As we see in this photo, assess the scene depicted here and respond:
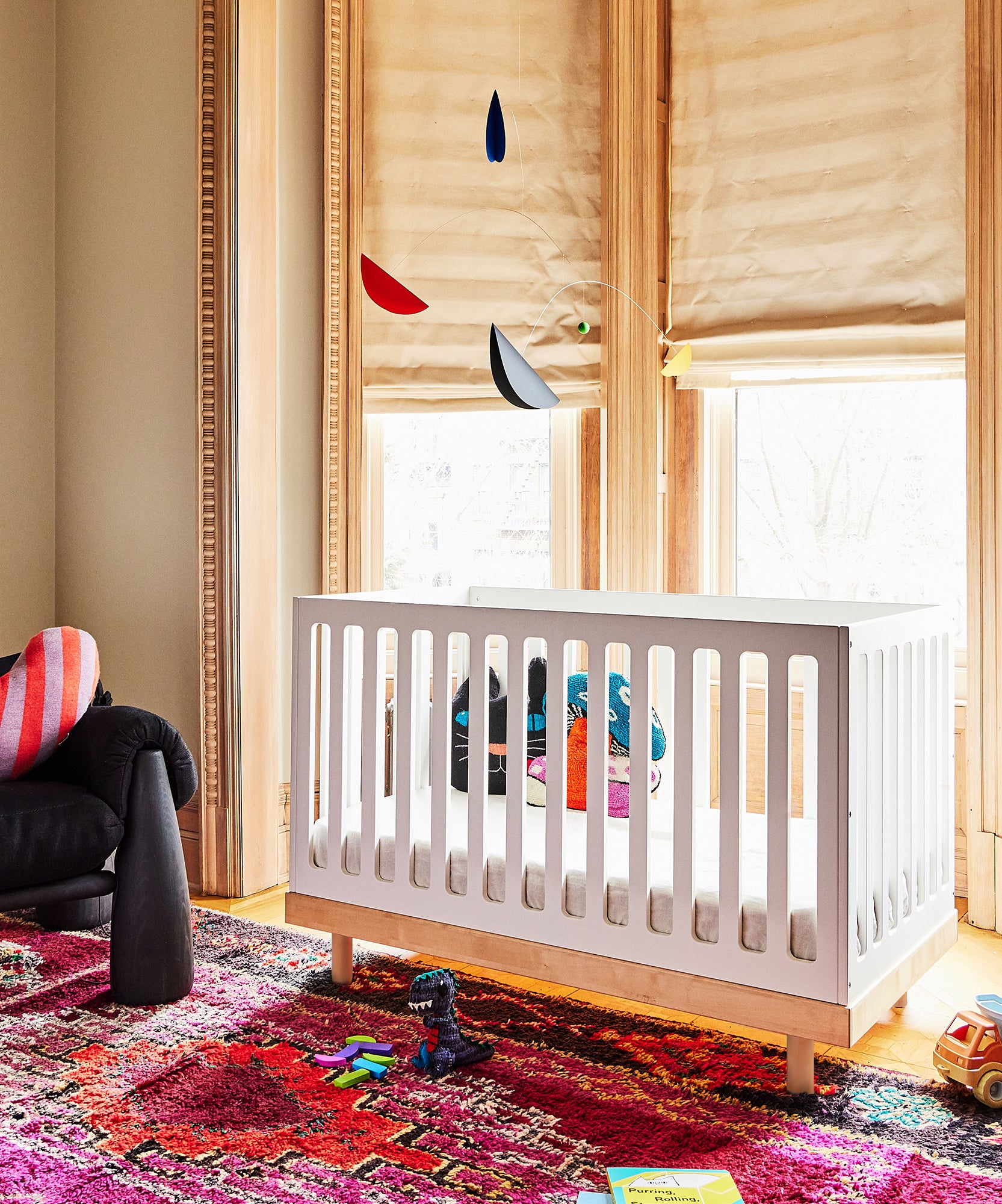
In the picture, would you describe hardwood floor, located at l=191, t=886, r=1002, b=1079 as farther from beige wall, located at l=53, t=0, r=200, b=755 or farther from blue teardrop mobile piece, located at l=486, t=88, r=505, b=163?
blue teardrop mobile piece, located at l=486, t=88, r=505, b=163

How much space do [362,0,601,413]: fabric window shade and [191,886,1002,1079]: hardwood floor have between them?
1.48 m

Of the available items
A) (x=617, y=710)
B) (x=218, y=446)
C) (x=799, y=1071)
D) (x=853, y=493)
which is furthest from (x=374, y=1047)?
(x=853, y=493)

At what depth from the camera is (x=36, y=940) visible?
232 cm

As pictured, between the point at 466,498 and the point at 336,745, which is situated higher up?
the point at 466,498

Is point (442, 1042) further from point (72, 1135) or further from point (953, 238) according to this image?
point (953, 238)

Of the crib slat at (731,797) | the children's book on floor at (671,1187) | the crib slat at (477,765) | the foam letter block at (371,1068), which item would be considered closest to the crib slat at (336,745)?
the crib slat at (477,765)

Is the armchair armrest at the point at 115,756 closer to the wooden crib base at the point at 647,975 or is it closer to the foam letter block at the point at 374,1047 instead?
the wooden crib base at the point at 647,975

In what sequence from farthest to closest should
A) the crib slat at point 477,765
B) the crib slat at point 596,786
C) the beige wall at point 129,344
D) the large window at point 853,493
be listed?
the beige wall at point 129,344 → the large window at point 853,493 → the crib slat at point 477,765 → the crib slat at point 596,786

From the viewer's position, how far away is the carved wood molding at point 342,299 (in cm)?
292

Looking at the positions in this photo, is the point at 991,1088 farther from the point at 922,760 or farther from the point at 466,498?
the point at 466,498

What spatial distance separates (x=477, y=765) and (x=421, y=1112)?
55cm

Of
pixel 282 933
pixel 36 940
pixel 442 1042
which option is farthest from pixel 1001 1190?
pixel 36 940

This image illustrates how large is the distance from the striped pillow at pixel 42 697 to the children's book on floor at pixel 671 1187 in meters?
1.27

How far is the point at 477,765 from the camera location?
188cm
